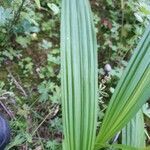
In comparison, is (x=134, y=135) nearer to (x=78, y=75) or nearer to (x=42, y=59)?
(x=78, y=75)

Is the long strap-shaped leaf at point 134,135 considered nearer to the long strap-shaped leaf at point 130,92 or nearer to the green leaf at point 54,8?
the long strap-shaped leaf at point 130,92

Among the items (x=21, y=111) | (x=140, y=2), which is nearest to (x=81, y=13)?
(x=21, y=111)

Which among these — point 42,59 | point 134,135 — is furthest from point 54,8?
point 134,135

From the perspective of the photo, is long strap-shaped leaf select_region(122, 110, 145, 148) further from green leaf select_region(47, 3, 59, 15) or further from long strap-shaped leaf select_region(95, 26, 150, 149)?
green leaf select_region(47, 3, 59, 15)

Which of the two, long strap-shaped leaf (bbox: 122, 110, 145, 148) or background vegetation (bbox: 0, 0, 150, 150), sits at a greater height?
background vegetation (bbox: 0, 0, 150, 150)

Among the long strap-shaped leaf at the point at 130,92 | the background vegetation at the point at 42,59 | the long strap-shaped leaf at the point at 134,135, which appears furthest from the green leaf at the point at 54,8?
the long strap-shaped leaf at the point at 130,92

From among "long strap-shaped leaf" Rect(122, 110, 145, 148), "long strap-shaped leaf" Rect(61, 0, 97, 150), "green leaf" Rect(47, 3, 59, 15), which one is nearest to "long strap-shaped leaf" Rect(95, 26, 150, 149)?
"long strap-shaped leaf" Rect(61, 0, 97, 150)
